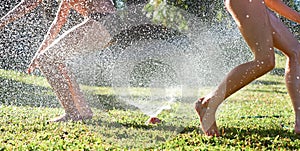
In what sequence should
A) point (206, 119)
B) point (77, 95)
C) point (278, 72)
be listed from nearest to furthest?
point (206, 119) < point (77, 95) < point (278, 72)

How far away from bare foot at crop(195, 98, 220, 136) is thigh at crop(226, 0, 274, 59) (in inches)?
20.4

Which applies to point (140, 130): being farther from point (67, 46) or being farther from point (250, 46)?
point (250, 46)

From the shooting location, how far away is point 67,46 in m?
4.26

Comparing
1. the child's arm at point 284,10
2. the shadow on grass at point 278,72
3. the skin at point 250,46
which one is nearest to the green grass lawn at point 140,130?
the skin at point 250,46

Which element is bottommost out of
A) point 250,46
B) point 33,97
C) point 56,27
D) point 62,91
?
point 33,97

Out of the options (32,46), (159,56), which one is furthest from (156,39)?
(32,46)

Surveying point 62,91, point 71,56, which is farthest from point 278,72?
point 71,56

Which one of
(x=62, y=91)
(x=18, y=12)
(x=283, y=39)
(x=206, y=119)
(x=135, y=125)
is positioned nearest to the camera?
(x=206, y=119)

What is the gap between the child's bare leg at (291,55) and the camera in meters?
4.05

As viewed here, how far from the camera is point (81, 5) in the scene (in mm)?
4602

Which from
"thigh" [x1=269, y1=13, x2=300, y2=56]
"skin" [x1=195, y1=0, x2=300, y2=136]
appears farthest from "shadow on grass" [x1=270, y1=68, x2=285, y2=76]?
"skin" [x1=195, y1=0, x2=300, y2=136]

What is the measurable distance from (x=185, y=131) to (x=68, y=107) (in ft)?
4.32

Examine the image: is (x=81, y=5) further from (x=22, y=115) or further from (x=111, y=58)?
(x=22, y=115)

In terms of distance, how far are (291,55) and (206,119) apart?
819 mm
